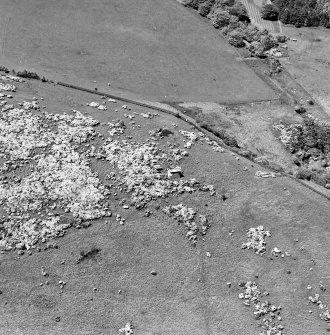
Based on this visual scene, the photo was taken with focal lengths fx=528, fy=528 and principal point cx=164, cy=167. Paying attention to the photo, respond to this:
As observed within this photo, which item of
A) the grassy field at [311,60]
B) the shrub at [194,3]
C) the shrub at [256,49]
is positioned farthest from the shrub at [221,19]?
the grassy field at [311,60]

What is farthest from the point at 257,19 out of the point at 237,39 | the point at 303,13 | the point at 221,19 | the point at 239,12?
the point at 237,39

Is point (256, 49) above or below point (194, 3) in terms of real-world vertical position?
below

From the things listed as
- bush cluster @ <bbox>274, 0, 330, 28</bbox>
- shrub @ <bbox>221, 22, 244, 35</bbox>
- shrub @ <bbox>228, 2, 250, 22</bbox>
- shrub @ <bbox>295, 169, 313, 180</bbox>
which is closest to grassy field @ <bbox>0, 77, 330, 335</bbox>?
shrub @ <bbox>295, 169, 313, 180</bbox>

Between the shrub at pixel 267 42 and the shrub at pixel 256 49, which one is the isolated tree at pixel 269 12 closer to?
the shrub at pixel 267 42

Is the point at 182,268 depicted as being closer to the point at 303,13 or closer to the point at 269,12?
the point at 269,12

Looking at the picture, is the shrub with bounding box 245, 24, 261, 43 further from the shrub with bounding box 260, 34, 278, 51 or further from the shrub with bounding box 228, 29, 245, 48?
the shrub with bounding box 228, 29, 245, 48

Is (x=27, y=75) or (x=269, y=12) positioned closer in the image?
(x=27, y=75)
